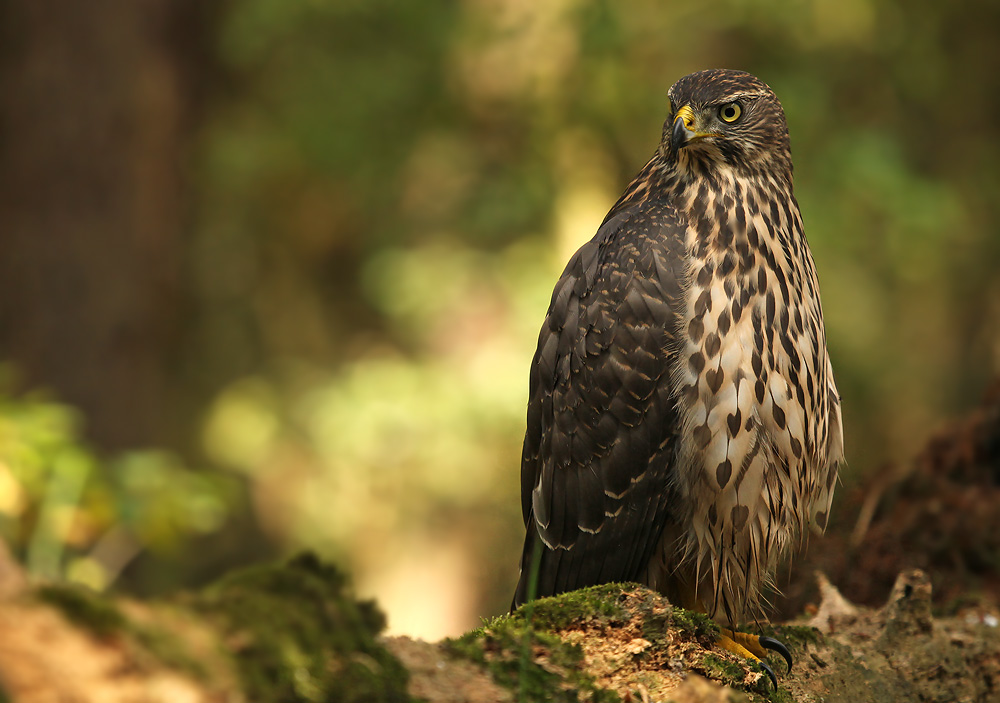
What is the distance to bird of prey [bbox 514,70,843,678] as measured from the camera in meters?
3.28

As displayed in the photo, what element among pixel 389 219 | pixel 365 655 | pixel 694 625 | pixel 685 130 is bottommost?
pixel 365 655

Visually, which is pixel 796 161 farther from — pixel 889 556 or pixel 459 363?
pixel 889 556

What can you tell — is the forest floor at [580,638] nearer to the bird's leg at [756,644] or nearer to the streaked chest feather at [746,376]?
the bird's leg at [756,644]

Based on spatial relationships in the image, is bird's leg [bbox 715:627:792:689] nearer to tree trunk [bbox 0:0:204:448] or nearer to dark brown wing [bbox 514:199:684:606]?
Answer: dark brown wing [bbox 514:199:684:606]

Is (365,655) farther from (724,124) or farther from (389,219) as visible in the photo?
(389,219)

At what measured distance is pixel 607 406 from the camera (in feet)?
11.2

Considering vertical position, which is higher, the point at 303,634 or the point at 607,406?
the point at 607,406

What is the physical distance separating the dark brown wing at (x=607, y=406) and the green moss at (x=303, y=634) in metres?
1.62

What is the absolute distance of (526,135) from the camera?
912 centimetres

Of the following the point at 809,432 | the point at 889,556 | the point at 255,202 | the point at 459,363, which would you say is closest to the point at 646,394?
the point at 809,432

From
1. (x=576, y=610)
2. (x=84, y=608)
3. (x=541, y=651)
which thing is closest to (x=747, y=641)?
(x=576, y=610)

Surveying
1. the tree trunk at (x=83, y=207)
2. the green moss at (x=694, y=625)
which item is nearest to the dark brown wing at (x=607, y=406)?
the green moss at (x=694, y=625)

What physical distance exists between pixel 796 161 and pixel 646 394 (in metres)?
5.79

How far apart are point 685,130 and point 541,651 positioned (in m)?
1.93
